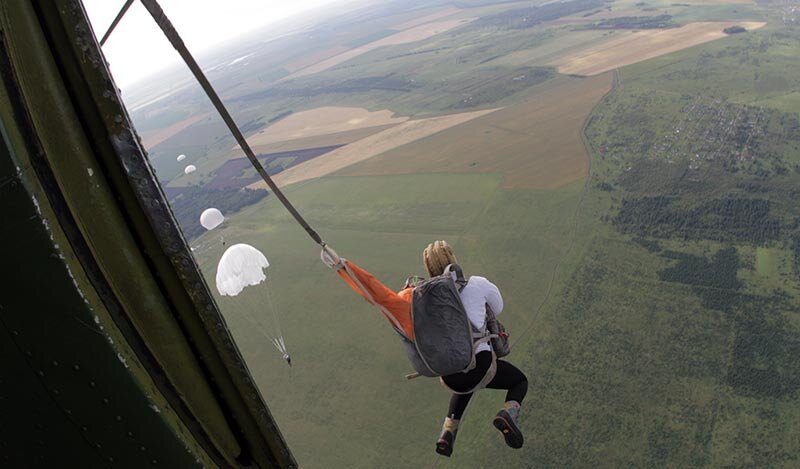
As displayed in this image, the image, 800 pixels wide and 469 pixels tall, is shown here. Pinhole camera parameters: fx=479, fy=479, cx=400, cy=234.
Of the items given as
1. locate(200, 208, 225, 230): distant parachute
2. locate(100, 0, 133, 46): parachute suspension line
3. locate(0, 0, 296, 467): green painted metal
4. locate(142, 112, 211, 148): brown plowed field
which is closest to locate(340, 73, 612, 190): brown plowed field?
locate(200, 208, 225, 230): distant parachute

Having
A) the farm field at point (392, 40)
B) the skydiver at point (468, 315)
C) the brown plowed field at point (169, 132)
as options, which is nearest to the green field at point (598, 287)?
the skydiver at point (468, 315)

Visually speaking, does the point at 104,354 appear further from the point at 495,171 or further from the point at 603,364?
the point at 495,171

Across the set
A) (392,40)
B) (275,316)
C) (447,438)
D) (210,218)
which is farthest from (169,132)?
(447,438)

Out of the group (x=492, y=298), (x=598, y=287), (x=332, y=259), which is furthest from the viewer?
(x=598, y=287)

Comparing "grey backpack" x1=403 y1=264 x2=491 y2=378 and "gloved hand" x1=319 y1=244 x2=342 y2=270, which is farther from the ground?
"gloved hand" x1=319 y1=244 x2=342 y2=270

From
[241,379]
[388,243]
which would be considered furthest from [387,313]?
[388,243]

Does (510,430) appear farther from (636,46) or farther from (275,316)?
(636,46)

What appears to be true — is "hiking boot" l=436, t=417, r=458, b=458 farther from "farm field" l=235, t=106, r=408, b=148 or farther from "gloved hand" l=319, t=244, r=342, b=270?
"farm field" l=235, t=106, r=408, b=148

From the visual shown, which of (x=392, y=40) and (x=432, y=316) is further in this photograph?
(x=392, y=40)
